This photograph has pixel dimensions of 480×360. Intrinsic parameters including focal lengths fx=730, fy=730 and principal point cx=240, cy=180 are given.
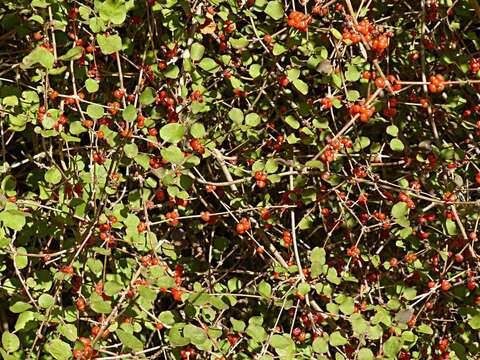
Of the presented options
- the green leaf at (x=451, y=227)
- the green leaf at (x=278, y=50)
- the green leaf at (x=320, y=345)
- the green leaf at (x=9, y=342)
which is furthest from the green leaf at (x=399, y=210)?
the green leaf at (x=9, y=342)

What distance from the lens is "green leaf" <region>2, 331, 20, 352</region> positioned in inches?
60.4

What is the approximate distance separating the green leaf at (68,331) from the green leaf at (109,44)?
59 cm

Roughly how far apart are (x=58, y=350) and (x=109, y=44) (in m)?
0.64

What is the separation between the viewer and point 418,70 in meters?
1.73

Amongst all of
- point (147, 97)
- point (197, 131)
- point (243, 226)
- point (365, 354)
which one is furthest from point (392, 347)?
point (147, 97)

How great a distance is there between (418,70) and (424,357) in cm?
69

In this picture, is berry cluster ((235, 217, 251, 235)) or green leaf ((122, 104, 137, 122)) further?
berry cluster ((235, 217, 251, 235))

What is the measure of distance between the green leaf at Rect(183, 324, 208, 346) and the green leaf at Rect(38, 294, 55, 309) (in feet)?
0.98

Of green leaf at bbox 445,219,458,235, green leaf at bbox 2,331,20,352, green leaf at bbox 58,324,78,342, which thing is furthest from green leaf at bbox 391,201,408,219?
green leaf at bbox 2,331,20,352

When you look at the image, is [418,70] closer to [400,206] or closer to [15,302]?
[400,206]

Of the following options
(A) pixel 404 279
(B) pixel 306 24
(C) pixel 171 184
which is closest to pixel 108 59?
(C) pixel 171 184

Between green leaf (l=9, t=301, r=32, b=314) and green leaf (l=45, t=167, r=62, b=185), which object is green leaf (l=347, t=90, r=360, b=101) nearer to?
green leaf (l=45, t=167, r=62, b=185)

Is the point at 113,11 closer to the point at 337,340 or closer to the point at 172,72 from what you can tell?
the point at 172,72

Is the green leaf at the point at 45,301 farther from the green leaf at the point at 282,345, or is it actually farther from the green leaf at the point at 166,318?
the green leaf at the point at 282,345
